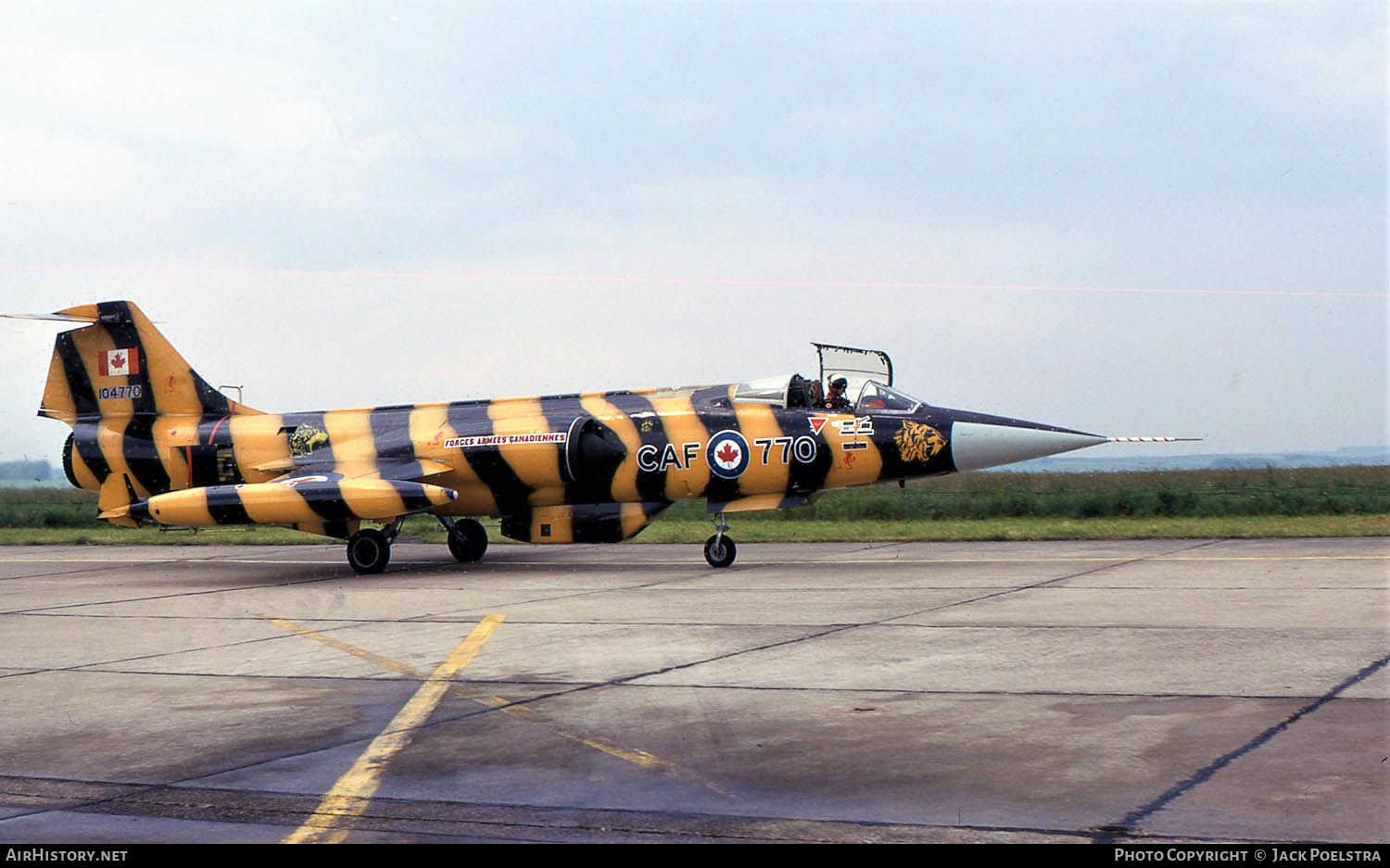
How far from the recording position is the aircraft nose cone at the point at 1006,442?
16.5 meters

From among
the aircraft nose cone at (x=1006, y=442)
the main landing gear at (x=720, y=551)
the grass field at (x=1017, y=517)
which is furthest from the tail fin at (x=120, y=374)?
the aircraft nose cone at (x=1006, y=442)

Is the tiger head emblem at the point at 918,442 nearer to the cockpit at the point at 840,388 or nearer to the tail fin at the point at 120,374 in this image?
the cockpit at the point at 840,388

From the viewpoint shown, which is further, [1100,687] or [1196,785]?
[1100,687]

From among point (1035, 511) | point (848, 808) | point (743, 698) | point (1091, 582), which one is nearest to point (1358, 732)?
point (848, 808)

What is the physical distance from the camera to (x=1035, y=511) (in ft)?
90.2

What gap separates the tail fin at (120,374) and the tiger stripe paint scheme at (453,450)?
23 millimetres

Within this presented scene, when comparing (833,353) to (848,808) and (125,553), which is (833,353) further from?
(125,553)

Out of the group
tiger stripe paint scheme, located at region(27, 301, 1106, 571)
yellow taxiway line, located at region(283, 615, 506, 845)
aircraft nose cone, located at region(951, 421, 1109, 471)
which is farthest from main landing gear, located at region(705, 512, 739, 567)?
yellow taxiway line, located at region(283, 615, 506, 845)

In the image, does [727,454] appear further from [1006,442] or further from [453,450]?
[453,450]

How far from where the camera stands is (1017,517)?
1081 inches

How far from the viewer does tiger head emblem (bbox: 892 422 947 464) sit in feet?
55.2

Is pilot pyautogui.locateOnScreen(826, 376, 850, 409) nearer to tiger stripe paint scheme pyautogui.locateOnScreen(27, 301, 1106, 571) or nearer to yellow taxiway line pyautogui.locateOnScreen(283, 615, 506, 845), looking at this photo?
tiger stripe paint scheme pyautogui.locateOnScreen(27, 301, 1106, 571)

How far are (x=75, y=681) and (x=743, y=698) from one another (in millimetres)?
5069

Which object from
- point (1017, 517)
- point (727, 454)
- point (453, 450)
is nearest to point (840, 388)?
point (727, 454)
